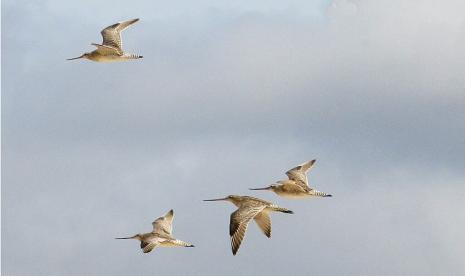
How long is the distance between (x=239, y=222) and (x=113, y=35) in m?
13.1

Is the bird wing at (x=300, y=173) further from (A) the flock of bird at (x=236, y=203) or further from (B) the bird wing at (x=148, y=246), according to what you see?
(B) the bird wing at (x=148, y=246)

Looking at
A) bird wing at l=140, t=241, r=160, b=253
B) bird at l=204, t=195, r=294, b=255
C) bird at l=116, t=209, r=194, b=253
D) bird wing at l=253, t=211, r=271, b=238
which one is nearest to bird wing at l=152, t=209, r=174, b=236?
bird at l=116, t=209, r=194, b=253

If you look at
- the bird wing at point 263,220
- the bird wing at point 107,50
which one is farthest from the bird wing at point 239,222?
the bird wing at point 107,50

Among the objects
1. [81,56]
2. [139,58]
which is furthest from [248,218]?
[81,56]

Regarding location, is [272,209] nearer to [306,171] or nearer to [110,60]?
[306,171]

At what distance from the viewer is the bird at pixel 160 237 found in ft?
150

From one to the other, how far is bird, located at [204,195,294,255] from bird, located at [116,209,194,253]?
1688 millimetres

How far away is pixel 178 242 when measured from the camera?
45.1 meters

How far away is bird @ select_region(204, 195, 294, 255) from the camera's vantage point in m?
42.7

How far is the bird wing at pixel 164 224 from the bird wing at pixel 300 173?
5418mm

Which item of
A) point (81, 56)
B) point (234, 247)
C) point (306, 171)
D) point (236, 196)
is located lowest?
point (234, 247)

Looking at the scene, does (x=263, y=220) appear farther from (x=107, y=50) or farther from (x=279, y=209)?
(x=107, y=50)

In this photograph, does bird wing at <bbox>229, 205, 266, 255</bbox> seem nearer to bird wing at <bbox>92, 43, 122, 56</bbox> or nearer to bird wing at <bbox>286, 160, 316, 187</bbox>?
bird wing at <bbox>286, 160, 316, 187</bbox>

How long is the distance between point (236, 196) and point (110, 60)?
938 cm
